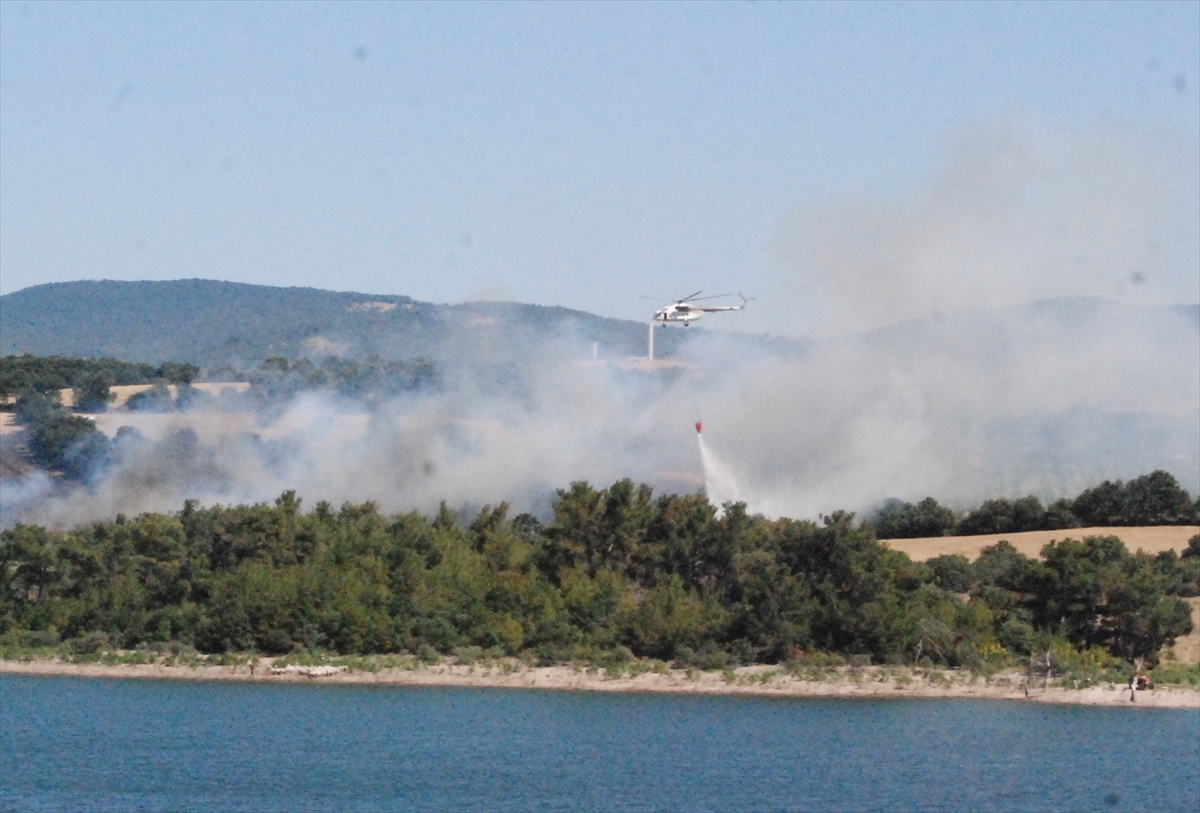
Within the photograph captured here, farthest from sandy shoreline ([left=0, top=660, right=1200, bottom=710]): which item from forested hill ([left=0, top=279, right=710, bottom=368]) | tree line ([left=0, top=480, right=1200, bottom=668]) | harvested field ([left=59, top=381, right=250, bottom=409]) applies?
harvested field ([left=59, top=381, right=250, bottom=409])

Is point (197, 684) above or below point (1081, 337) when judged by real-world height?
below

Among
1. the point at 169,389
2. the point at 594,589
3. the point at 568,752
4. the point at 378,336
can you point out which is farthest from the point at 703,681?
the point at 378,336

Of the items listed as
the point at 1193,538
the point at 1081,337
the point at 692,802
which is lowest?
the point at 692,802

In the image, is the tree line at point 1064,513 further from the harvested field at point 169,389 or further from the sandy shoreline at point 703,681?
the harvested field at point 169,389

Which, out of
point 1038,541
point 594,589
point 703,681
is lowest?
point 703,681

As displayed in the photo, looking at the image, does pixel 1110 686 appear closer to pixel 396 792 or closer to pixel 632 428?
pixel 396 792

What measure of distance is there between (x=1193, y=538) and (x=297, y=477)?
120 ft

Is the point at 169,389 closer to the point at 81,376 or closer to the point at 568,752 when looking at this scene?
the point at 81,376

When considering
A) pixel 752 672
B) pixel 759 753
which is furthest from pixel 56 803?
pixel 752 672

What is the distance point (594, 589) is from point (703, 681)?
21.1ft

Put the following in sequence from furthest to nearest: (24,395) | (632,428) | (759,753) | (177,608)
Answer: (24,395) → (632,428) → (177,608) → (759,753)

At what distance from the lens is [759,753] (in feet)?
145

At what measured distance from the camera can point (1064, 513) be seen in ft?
260

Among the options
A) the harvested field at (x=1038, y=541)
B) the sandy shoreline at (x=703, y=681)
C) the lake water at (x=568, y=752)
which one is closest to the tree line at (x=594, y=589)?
the sandy shoreline at (x=703, y=681)
